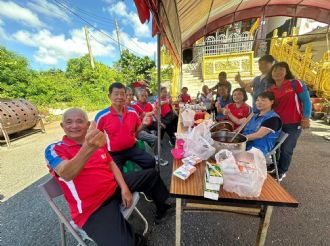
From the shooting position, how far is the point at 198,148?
5.14 feet

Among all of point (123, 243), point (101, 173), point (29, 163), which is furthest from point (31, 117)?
point (123, 243)

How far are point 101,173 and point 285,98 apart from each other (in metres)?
2.55

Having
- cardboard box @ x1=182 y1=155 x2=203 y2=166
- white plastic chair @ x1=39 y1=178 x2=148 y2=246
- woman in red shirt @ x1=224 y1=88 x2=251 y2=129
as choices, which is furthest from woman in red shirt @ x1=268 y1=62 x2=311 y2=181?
white plastic chair @ x1=39 y1=178 x2=148 y2=246

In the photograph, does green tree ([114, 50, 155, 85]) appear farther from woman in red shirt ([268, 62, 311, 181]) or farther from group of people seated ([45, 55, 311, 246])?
woman in red shirt ([268, 62, 311, 181])

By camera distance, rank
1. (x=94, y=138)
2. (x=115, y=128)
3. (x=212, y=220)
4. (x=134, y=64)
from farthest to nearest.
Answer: (x=134, y=64)
(x=115, y=128)
(x=212, y=220)
(x=94, y=138)

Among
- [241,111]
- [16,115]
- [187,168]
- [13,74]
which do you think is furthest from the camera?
[13,74]

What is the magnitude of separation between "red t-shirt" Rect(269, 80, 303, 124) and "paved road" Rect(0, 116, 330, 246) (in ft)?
3.51

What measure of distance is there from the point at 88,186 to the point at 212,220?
1502 mm

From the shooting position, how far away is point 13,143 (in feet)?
16.5

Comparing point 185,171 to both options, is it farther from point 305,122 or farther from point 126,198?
point 305,122

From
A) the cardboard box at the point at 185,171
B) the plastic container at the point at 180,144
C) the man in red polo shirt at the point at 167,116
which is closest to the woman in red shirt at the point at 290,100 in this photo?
the plastic container at the point at 180,144

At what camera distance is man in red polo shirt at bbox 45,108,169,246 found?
120cm

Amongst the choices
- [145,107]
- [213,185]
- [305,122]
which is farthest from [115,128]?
[305,122]

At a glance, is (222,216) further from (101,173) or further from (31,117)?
(31,117)
